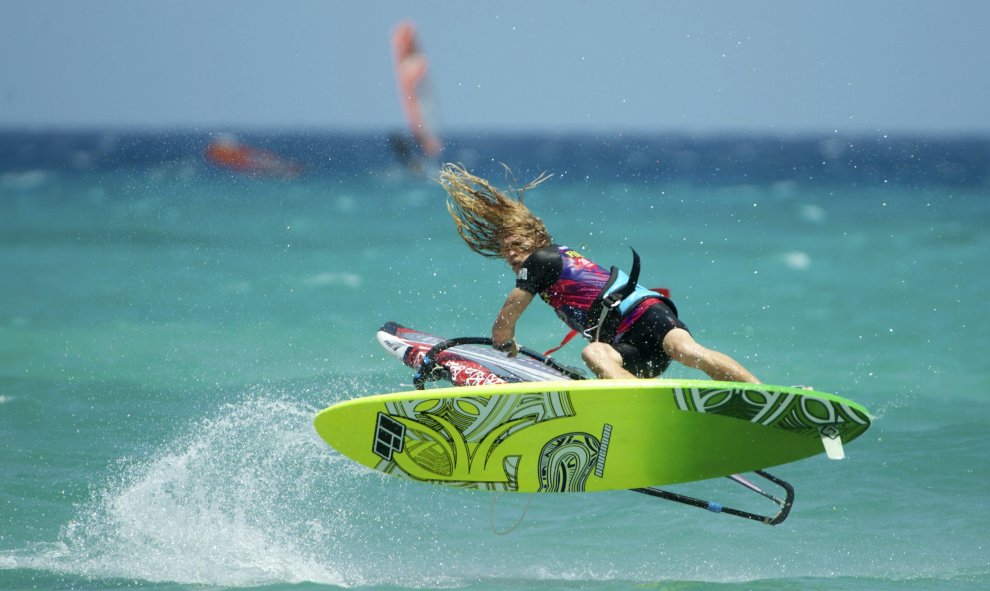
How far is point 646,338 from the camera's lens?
22.1 feet

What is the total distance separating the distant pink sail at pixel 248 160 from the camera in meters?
54.2

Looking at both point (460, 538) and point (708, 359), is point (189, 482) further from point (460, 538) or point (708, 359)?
point (708, 359)

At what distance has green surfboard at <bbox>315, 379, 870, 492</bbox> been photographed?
6.18 m

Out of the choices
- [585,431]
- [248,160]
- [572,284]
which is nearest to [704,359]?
[585,431]

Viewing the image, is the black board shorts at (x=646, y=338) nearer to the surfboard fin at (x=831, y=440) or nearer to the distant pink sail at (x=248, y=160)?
the surfboard fin at (x=831, y=440)

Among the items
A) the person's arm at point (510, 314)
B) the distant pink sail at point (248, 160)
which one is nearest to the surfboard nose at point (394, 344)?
the person's arm at point (510, 314)

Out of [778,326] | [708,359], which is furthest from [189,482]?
[778,326]

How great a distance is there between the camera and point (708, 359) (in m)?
6.36

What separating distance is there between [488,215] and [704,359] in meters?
1.52

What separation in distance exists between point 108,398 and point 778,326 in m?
9.43

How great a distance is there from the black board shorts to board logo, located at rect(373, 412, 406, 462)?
4.23 ft

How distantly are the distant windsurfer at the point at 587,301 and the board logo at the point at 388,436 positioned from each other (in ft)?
2.48

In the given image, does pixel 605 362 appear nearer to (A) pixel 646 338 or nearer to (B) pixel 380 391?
(A) pixel 646 338

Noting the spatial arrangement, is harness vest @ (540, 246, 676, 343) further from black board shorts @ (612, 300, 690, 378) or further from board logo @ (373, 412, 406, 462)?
board logo @ (373, 412, 406, 462)
